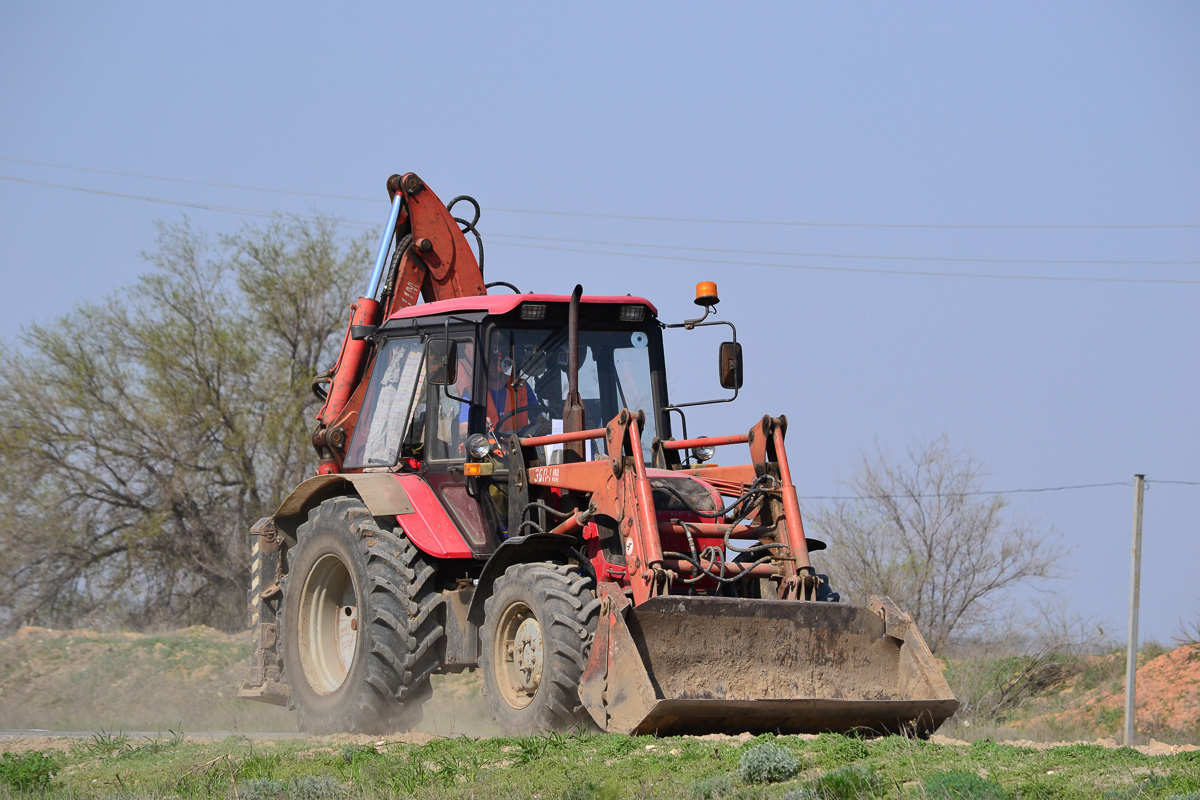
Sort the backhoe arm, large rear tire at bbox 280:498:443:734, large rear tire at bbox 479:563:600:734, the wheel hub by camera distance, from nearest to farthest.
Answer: large rear tire at bbox 479:563:600:734 → the wheel hub → large rear tire at bbox 280:498:443:734 → the backhoe arm

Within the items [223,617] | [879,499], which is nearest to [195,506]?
[223,617]

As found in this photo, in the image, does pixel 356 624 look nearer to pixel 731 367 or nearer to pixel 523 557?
pixel 523 557

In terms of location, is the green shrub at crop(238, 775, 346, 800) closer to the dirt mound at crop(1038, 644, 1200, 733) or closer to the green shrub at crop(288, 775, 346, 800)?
the green shrub at crop(288, 775, 346, 800)

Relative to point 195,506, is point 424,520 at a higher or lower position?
higher

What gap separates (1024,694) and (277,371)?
51.2 ft

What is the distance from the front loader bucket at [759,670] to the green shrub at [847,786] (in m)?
1.38

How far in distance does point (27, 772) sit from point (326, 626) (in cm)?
307

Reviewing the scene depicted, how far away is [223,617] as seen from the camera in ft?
83.8


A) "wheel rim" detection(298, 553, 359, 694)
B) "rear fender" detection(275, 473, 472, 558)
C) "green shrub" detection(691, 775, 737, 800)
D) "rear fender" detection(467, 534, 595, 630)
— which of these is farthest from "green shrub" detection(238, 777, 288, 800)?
"wheel rim" detection(298, 553, 359, 694)

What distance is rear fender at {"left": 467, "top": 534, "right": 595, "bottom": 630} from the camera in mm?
8211

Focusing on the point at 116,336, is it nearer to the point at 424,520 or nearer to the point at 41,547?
the point at 41,547

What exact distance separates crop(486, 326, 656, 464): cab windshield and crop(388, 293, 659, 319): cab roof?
0.20 metres

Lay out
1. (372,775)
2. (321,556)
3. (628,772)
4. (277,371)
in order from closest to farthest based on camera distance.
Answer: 1. (628,772)
2. (372,775)
3. (321,556)
4. (277,371)

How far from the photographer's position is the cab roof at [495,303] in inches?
365
